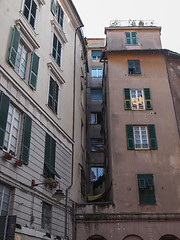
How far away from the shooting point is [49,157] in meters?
13.8

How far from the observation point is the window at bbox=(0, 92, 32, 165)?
34.6ft

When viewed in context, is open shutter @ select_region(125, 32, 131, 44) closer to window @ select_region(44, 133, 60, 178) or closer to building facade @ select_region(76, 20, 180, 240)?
building facade @ select_region(76, 20, 180, 240)

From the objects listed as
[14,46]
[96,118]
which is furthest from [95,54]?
[14,46]

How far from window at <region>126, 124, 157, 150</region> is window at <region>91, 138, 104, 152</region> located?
25.7 feet

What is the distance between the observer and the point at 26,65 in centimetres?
1365

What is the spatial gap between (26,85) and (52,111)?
8.86ft

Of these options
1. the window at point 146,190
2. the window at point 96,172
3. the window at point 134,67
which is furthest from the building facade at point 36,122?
the window at point 96,172

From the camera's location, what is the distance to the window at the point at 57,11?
17.8 meters

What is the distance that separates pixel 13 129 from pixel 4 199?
2828mm

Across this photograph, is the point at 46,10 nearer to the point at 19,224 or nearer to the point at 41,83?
the point at 41,83

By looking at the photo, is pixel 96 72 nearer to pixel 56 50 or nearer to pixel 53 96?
pixel 56 50

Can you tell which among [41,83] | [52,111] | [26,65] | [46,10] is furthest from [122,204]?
[46,10]

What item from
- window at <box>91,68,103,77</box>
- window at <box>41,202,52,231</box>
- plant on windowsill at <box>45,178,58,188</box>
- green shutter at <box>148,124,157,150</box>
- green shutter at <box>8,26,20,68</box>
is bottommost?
window at <box>41,202,52,231</box>

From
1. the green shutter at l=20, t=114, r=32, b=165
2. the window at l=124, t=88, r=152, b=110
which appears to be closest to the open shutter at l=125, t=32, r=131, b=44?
the window at l=124, t=88, r=152, b=110
